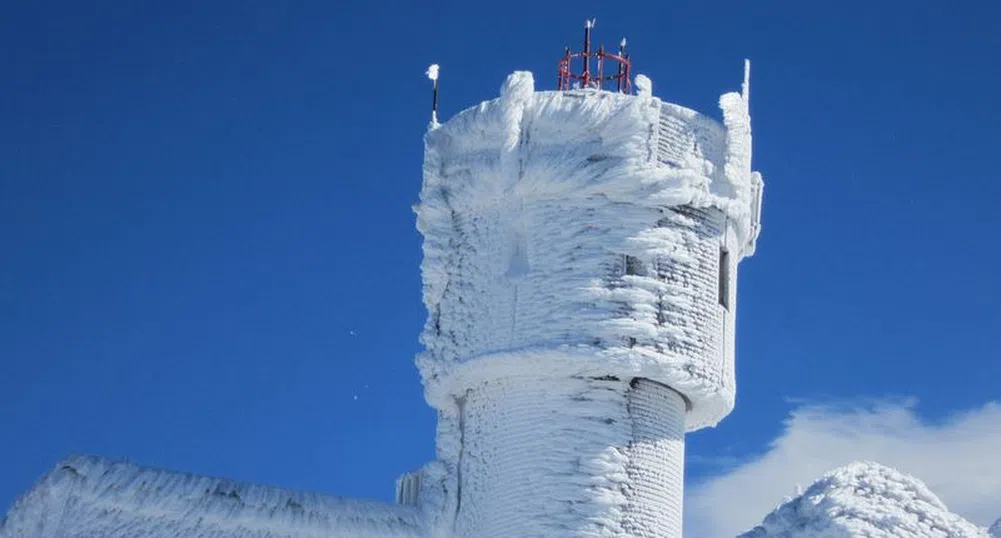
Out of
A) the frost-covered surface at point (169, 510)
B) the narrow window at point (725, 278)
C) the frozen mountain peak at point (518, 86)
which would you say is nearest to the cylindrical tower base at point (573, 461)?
the frost-covered surface at point (169, 510)

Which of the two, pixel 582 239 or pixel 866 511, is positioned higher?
pixel 582 239

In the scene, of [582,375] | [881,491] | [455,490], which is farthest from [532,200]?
[881,491]

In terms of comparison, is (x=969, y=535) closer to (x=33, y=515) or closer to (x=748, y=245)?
(x=748, y=245)

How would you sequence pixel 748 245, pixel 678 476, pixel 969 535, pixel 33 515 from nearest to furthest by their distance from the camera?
1. pixel 33 515
2. pixel 969 535
3. pixel 678 476
4. pixel 748 245

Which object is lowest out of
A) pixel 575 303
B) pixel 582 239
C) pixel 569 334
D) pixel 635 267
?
pixel 569 334

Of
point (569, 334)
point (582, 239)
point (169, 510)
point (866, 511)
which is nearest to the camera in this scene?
point (169, 510)

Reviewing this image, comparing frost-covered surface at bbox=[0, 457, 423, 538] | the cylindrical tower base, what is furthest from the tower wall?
frost-covered surface at bbox=[0, 457, 423, 538]

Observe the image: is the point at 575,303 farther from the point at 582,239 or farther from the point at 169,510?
the point at 169,510

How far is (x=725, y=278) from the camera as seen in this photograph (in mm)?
14016

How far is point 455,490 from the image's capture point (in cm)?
1357

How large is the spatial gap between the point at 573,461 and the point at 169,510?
317 cm

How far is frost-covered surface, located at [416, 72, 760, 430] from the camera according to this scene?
516 inches

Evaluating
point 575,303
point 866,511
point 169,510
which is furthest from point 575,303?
point 169,510

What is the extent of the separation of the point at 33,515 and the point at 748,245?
6.58 m
